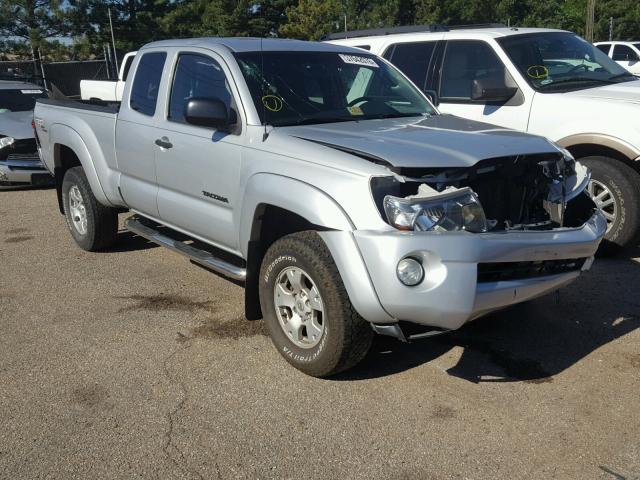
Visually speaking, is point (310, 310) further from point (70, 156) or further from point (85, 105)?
point (70, 156)

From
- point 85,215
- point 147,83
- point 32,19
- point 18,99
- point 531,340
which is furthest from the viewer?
point 32,19

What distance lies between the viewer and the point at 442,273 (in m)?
3.31

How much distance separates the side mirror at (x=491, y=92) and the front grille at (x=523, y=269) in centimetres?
283

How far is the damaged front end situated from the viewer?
3.42 meters

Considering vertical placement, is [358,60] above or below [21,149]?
above

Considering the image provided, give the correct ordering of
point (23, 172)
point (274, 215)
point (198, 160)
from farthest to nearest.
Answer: point (23, 172) → point (198, 160) → point (274, 215)

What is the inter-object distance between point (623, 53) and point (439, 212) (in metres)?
20.0

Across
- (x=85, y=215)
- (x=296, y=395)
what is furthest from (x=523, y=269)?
(x=85, y=215)

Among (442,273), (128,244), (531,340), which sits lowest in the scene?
(128,244)

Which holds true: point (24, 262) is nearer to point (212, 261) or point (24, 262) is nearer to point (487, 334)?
point (212, 261)

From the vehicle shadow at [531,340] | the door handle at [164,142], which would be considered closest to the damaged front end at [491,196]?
the vehicle shadow at [531,340]

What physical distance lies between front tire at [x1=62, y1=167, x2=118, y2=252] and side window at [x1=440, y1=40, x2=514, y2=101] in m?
3.53

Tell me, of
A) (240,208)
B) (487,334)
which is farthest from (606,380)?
(240,208)

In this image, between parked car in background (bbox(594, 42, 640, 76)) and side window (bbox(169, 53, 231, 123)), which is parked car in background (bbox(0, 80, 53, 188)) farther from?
parked car in background (bbox(594, 42, 640, 76))
